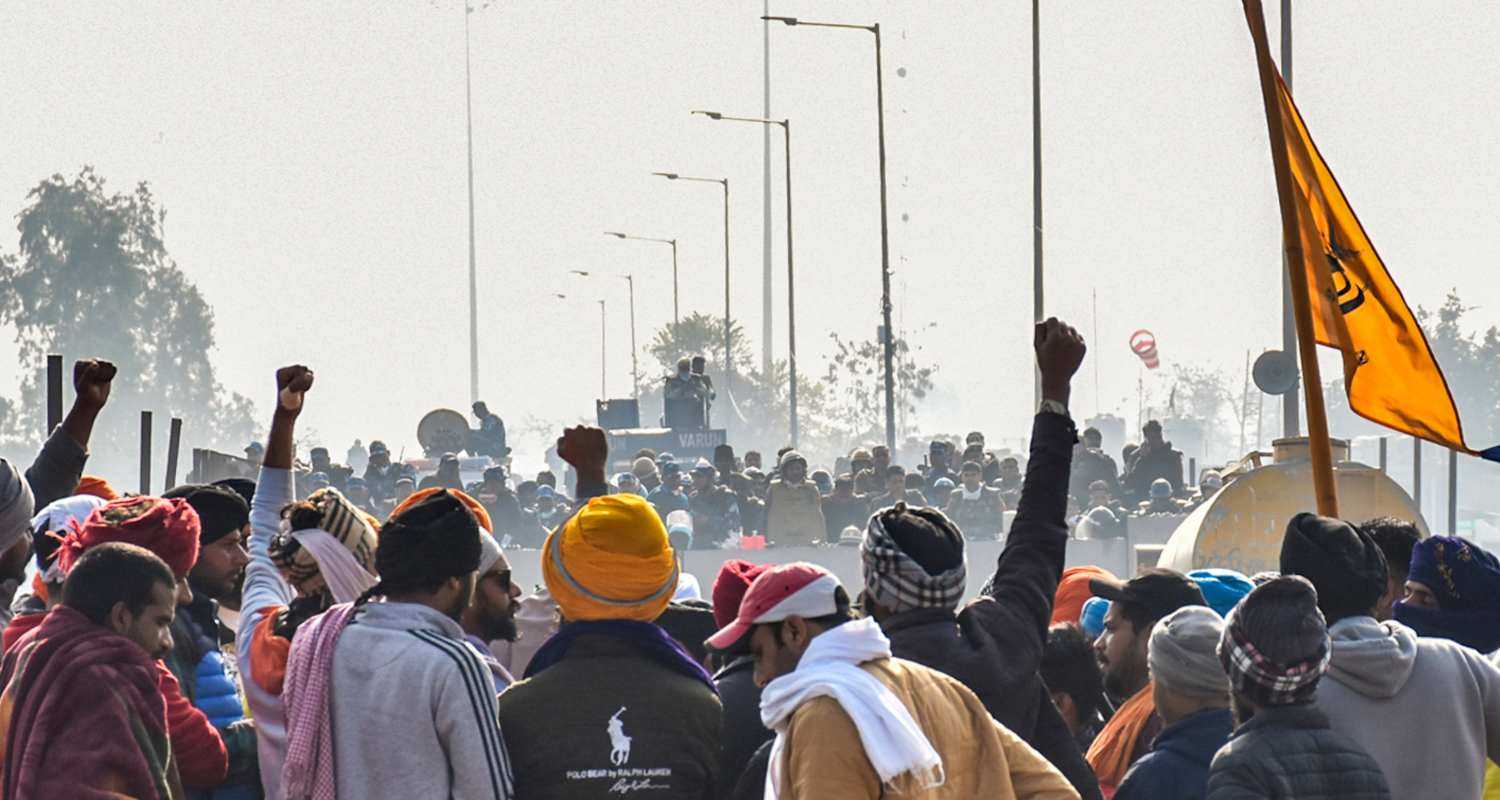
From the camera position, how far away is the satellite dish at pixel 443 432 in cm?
3816

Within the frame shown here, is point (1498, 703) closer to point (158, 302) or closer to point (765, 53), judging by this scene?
point (765, 53)

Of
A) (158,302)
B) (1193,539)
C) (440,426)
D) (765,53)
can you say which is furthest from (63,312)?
(1193,539)

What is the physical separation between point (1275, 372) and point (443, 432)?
17.6m

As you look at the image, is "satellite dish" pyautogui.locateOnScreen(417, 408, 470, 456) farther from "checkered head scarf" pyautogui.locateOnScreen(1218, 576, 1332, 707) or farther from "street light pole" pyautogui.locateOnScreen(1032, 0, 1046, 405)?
"checkered head scarf" pyautogui.locateOnScreen(1218, 576, 1332, 707)

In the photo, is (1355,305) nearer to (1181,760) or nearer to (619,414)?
(1181,760)

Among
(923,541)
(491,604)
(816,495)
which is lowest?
(816,495)

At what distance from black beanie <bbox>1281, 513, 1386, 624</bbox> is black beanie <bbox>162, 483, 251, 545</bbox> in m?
2.92

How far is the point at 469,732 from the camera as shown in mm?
5500

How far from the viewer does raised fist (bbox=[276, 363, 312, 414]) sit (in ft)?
22.9

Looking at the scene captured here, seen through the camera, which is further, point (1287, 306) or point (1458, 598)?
point (1287, 306)

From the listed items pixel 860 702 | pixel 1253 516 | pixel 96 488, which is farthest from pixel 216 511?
pixel 1253 516

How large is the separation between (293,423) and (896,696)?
2.48 meters

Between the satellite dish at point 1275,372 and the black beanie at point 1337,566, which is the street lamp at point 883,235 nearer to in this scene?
the satellite dish at point 1275,372

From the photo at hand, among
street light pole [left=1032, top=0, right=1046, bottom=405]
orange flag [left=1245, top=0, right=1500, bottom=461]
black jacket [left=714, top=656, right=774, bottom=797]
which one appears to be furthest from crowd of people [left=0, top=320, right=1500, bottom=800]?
street light pole [left=1032, top=0, right=1046, bottom=405]
